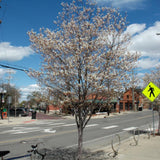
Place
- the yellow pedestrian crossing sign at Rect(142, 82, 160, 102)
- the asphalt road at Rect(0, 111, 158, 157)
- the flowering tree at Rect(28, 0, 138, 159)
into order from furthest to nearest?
the yellow pedestrian crossing sign at Rect(142, 82, 160, 102) < the asphalt road at Rect(0, 111, 158, 157) < the flowering tree at Rect(28, 0, 138, 159)

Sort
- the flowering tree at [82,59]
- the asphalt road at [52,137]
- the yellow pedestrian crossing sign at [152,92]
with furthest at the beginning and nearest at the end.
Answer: the yellow pedestrian crossing sign at [152,92]
the asphalt road at [52,137]
the flowering tree at [82,59]

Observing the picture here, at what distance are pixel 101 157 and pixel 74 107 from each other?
264cm

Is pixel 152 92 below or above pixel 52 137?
above

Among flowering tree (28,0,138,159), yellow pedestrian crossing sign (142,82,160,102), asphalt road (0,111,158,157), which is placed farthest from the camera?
yellow pedestrian crossing sign (142,82,160,102)

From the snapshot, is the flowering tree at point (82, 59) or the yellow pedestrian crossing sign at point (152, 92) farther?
the yellow pedestrian crossing sign at point (152, 92)

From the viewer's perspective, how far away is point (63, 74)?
17.9ft

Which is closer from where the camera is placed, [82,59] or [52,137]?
[82,59]

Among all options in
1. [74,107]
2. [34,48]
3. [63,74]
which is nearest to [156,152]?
[74,107]

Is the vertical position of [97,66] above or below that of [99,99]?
above

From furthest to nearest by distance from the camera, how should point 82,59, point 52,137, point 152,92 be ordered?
point 52,137 < point 152,92 < point 82,59

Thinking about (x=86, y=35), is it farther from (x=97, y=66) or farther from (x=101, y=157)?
(x=101, y=157)

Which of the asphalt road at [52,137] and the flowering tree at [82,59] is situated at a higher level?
the flowering tree at [82,59]

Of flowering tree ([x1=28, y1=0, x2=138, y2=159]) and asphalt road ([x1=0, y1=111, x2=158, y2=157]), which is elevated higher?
flowering tree ([x1=28, y1=0, x2=138, y2=159])

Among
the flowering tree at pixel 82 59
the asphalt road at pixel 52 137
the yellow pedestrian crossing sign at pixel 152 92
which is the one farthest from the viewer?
the yellow pedestrian crossing sign at pixel 152 92
